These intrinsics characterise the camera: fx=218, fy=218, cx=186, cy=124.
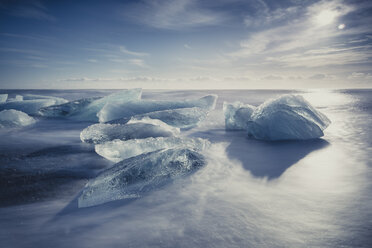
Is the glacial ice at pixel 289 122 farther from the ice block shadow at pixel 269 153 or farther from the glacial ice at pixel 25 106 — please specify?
the glacial ice at pixel 25 106

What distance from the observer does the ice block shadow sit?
2.62 metres

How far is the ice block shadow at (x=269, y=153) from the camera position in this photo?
8.59ft

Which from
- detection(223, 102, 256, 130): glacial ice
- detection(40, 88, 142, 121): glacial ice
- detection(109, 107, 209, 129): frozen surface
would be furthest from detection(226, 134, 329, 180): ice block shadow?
detection(40, 88, 142, 121): glacial ice

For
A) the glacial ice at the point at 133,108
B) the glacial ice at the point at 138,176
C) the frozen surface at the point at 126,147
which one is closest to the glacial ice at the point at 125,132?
the frozen surface at the point at 126,147

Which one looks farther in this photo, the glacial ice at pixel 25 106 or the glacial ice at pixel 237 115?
the glacial ice at pixel 25 106

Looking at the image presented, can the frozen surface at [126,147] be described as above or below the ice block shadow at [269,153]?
above

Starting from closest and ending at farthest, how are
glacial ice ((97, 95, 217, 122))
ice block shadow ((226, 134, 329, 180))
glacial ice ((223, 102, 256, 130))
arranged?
ice block shadow ((226, 134, 329, 180)), glacial ice ((223, 102, 256, 130)), glacial ice ((97, 95, 217, 122))

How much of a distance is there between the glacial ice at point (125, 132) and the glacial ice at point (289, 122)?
1.65m

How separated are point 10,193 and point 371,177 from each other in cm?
346

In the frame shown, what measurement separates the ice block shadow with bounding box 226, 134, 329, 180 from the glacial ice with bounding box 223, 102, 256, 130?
2.84 ft

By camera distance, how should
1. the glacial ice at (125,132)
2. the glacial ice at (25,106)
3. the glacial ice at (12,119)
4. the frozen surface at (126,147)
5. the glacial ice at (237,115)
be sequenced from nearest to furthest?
1. the frozen surface at (126,147)
2. the glacial ice at (125,132)
3. the glacial ice at (237,115)
4. the glacial ice at (12,119)
5. the glacial ice at (25,106)

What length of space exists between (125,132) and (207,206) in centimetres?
231

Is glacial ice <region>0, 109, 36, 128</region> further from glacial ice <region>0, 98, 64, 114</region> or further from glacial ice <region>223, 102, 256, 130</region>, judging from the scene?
glacial ice <region>223, 102, 256, 130</region>

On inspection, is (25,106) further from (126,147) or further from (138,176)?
(138,176)
